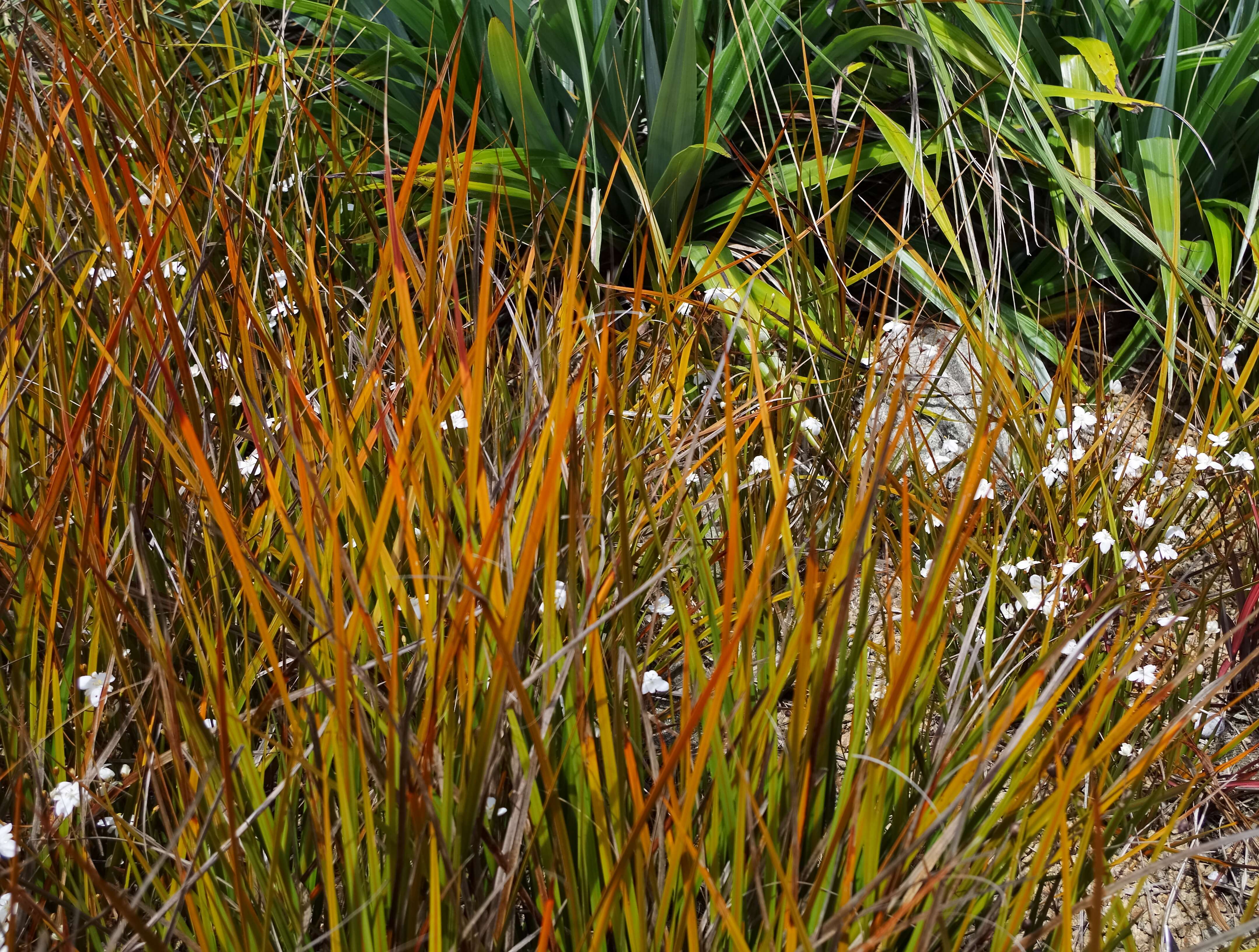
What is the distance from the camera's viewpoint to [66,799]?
692 millimetres

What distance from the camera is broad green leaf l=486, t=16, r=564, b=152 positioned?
1.53 meters

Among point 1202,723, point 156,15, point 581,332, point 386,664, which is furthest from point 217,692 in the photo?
point 156,15

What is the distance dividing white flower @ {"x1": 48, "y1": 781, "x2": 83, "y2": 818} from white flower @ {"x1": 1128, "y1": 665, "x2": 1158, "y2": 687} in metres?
0.98

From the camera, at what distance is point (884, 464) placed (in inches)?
21.7

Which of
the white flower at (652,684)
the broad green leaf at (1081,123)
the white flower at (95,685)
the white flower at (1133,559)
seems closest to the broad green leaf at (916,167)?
the broad green leaf at (1081,123)

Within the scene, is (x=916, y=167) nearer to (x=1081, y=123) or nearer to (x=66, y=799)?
(x=1081, y=123)

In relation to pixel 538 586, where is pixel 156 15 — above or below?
above

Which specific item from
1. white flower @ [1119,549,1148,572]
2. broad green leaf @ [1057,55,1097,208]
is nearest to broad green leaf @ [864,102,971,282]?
broad green leaf @ [1057,55,1097,208]

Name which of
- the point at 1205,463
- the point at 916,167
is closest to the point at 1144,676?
the point at 1205,463

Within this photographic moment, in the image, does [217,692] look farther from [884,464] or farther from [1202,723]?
[1202,723]

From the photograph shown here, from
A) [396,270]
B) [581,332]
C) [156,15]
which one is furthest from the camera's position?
[156,15]

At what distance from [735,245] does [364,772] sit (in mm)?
1364

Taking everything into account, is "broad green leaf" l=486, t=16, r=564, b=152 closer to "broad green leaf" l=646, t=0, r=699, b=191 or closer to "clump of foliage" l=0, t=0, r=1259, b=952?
"clump of foliage" l=0, t=0, r=1259, b=952

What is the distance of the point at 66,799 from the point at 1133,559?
122 centimetres
